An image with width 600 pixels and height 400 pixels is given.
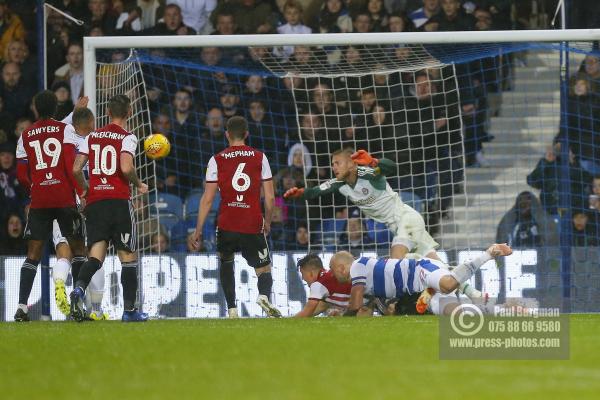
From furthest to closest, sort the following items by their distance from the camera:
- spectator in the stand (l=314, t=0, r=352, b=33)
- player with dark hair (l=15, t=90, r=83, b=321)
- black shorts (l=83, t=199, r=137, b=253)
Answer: spectator in the stand (l=314, t=0, r=352, b=33) < player with dark hair (l=15, t=90, r=83, b=321) < black shorts (l=83, t=199, r=137, b=253)

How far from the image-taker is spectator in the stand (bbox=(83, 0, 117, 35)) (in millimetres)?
16172

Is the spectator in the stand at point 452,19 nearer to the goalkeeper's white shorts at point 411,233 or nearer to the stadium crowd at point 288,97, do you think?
the stadium crowd at point 288,97

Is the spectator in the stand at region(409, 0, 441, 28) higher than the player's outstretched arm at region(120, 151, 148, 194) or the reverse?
higher

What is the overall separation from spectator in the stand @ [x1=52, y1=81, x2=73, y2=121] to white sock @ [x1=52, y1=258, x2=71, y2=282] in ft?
14.2

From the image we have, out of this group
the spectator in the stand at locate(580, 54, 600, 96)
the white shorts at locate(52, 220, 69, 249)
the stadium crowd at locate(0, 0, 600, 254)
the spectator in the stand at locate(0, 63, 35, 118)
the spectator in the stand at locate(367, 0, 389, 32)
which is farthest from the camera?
the spectator in the stand at locate(367, 0, 389, 32)

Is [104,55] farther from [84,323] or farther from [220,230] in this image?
[84,323]

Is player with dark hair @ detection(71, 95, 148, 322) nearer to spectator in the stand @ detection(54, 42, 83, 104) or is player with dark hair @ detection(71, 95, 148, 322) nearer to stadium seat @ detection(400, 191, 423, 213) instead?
stadium seat @ detection(400, 191, 423, 213)

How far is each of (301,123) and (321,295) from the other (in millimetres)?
3980

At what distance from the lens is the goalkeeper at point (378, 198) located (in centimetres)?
1205

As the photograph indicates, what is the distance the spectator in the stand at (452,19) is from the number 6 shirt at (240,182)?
4.88 m

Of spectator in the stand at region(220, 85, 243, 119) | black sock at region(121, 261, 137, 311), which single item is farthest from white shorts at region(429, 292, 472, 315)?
spectator in the stand at region(220, 85, 243, 119)

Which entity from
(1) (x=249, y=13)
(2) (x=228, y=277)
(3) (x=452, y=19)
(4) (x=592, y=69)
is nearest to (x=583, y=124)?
(4) (x=592, y=69)

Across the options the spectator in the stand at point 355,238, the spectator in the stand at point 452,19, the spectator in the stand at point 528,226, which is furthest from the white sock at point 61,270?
the spectator in the stand at point 452,19

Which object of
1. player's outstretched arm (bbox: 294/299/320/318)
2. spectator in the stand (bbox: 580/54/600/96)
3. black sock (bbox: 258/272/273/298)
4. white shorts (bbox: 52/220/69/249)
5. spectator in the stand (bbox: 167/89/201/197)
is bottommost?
player's outstretched arm (bbox: 294/299/320/318)
